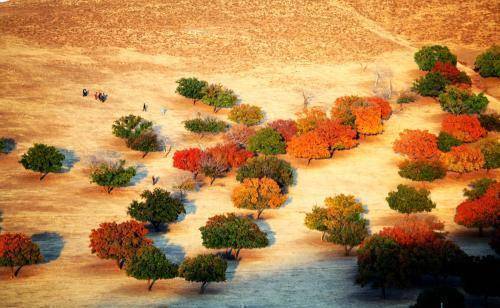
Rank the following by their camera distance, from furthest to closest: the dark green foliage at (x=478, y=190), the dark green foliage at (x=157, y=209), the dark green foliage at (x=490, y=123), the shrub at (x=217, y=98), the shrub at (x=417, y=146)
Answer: the shrub at (x=217, y=98), the dark green foliage at (x=490, y=123), the shrub at (x=417, y=146), the dark green foliage at (x=478, y=190), the dark green foliage at (x=157, y=209)

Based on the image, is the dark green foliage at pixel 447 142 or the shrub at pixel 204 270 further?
the dark green foliage at pixel 447 142

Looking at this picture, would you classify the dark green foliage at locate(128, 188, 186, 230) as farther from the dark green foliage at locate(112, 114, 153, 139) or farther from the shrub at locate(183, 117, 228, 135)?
the shrub at locate(183, 117, 228, 135)

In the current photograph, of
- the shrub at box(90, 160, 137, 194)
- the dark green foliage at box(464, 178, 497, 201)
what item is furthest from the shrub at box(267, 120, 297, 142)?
the dark green foliage at box(464, 178, 497, 201)

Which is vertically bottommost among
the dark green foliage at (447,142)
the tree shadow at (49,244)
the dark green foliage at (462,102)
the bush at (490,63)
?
the tree shadow at (49,244)

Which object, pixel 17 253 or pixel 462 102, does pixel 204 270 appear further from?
pixel 462 102

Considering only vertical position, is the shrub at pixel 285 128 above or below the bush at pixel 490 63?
below

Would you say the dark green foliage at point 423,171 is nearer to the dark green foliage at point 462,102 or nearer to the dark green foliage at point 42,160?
the dark green foliage at point 462,102

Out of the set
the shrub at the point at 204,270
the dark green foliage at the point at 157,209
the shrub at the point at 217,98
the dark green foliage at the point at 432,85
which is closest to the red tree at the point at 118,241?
the shrub at the point at 204,270

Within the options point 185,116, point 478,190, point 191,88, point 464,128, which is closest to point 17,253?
point 478,190
